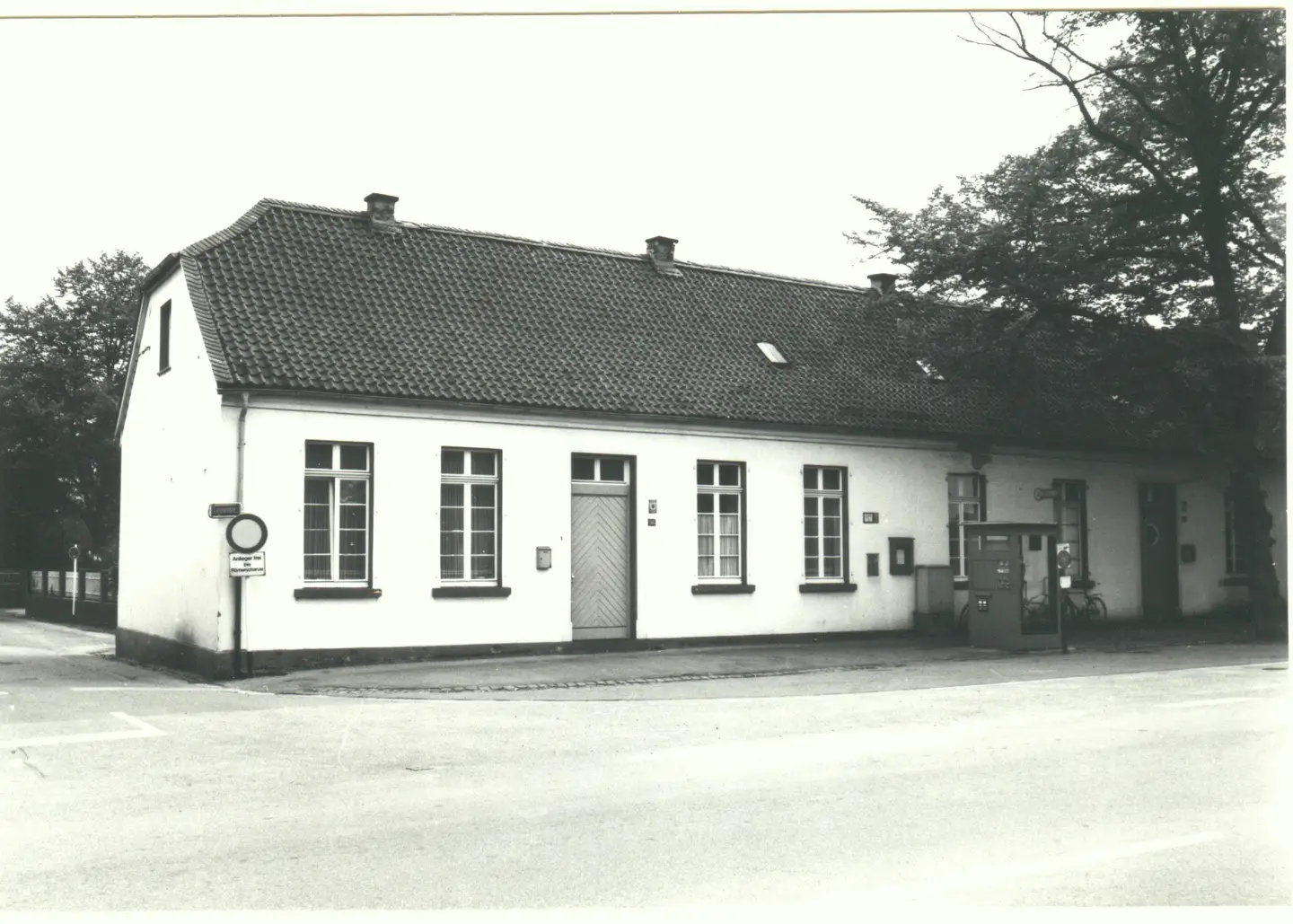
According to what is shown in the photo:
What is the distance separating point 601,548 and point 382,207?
670 centimetres

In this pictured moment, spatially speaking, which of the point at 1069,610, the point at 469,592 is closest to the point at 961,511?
the point at 1069,610

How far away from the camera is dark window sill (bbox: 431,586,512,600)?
17.2m

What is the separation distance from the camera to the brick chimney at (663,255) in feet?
76.4

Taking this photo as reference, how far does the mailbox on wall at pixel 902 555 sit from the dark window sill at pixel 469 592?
7.21 metres

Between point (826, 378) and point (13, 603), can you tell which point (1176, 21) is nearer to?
point (826, 378)

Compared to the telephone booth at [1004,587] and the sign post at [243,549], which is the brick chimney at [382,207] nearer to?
the sign post at [243,549]

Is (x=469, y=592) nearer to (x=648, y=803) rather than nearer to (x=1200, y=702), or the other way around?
(x=1200, y=702)

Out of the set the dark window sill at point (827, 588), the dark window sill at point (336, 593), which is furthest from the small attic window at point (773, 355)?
the dark window sill at point (336, 593)

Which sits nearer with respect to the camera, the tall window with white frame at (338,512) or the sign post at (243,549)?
the sign post at (243,549)

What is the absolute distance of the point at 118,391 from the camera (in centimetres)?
4459

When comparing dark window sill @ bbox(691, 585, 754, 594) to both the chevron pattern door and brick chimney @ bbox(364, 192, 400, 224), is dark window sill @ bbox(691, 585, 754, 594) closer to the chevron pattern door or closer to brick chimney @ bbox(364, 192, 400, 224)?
the chevron pattern door

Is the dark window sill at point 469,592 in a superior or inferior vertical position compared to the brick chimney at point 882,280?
inferior

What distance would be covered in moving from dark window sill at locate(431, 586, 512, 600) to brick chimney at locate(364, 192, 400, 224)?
6.63m

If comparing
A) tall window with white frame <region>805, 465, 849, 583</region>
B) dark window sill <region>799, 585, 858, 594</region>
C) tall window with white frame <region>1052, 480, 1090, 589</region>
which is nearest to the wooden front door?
dark window sill <region>799, 585, 858, 594</region>
